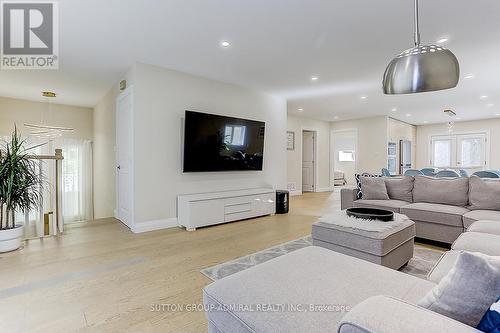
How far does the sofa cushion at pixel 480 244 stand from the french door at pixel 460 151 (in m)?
9.80

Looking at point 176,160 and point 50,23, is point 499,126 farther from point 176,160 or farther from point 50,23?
point 50,23

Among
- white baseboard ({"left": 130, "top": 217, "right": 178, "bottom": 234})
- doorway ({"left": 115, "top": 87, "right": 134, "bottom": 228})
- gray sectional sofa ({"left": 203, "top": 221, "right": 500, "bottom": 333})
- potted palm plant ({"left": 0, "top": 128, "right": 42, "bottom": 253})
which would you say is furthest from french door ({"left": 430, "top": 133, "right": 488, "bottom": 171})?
potted palm plant ({"left": 0, "top": 128, "right": 42, "bottom": 253})

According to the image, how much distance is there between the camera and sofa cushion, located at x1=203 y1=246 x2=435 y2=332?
98 centimetres

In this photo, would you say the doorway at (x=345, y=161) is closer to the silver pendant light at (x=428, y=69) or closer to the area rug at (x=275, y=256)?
the area rug at (x=275, y=256)

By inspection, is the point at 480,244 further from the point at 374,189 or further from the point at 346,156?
the point at 346,156

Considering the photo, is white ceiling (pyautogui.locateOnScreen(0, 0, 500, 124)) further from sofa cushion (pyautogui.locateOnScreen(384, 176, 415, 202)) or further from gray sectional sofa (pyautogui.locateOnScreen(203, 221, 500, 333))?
gray sectional sofa (pyautogui.locateOnScreen(203, 221, 500, 333))

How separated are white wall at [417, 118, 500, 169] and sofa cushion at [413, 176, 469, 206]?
25.7 feet

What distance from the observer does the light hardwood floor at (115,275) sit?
5.70 ft

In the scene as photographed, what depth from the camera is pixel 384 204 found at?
3.72 m

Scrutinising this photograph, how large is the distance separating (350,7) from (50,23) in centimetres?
303

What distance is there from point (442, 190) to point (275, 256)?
2.57 m

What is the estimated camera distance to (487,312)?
75cm

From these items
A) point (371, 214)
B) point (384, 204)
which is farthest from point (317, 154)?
point (371, 214)

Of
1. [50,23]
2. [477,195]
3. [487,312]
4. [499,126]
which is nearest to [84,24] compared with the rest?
[50,23]
